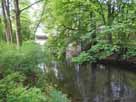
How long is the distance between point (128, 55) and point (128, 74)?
2271 millimetres

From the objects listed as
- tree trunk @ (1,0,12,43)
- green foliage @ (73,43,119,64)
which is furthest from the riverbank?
tree trunk @ (1,0,12,43)

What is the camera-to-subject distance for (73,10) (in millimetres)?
19875

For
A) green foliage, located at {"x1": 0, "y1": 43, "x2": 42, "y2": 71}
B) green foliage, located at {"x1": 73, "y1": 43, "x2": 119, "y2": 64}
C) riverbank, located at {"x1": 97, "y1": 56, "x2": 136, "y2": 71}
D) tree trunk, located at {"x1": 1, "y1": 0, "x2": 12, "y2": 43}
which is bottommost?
riverbank, located at {"x1": 97, "y1": 56, "x2": 136, "y2": 71}

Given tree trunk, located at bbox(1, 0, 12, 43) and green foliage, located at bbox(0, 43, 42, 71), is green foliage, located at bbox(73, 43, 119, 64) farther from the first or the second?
green foliage, located at bbox(0, 43, 42, 71)

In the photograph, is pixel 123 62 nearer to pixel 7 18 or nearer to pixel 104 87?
pixel 104 87

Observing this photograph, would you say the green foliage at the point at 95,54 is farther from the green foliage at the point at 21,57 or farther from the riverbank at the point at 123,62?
the green foliage at the point at 21,57

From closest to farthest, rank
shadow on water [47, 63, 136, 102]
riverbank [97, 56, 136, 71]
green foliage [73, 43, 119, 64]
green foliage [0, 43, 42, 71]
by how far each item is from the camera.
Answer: green foliage [0, 43, 42, 71]
shadow on water [47, 63, 136, 102]
riverbank [97, 56, 136, 71]
green foliage [73, 43, 119, 64]

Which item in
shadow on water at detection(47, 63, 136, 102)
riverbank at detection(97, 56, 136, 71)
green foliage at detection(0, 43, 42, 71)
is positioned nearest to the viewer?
green foliage at detection(0, 43, 42, 71)

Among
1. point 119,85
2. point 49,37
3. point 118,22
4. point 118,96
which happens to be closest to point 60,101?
point 118,96

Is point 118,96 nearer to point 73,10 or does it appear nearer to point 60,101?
point 60,101

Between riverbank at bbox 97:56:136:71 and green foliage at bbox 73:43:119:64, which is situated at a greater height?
green foliage at bbox 73:43:119:64

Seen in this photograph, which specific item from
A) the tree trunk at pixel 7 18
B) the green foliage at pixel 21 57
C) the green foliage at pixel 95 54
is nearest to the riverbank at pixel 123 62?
the green foliage at pixel 95 54

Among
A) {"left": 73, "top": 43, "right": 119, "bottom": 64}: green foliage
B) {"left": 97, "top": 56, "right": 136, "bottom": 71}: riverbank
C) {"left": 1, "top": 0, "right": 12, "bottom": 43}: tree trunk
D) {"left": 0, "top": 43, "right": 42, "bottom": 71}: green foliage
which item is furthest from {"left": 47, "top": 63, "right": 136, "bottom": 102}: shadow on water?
{"left": 1, "top": 0, "right": 12, "bottom": 43}: tree trunk

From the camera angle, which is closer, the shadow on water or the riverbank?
the shadow on water
